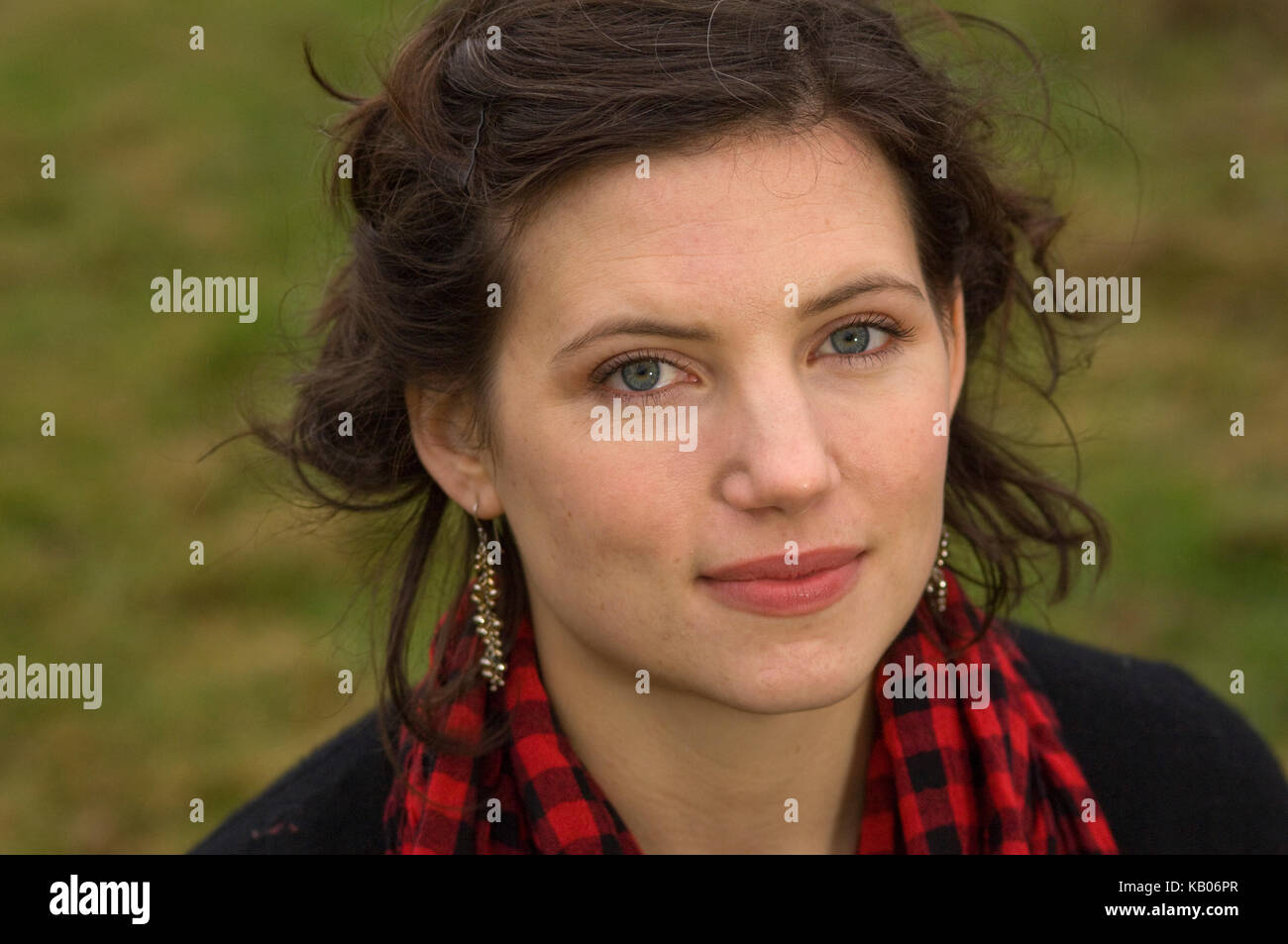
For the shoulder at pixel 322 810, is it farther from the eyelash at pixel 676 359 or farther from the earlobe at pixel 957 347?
the earlobe at pixel 957 347

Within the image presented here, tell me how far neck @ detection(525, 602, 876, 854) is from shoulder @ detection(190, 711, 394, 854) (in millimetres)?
449

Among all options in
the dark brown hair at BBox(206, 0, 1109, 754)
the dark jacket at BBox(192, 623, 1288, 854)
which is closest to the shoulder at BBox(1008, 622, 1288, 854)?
the dark jacket at BBox(192, 623, 1288, 854)

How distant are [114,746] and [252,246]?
89.2 inches

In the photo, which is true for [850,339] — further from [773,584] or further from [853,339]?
[773,584]

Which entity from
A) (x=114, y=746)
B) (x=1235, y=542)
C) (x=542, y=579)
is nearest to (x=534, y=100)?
(x=542, y=579)

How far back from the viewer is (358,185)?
2771 millimetres

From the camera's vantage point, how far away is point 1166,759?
117 inches

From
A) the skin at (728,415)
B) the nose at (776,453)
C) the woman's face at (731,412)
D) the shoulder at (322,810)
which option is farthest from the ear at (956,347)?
the shoulder at (322,810)

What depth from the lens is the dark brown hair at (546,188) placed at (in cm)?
238

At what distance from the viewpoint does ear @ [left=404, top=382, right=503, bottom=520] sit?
266cm

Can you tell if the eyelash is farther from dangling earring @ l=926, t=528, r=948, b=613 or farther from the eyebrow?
dangling earring @ l=926, t=528, r=948, b=613

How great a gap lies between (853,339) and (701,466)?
0.33m

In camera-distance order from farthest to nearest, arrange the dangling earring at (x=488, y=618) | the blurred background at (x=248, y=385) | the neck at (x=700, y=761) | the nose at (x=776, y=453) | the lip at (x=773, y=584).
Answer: the blurred background at (x=248, y=385), the dangling earring at (x=488, y=618), the neck at (x=700, y=761), the lip at (x=773, y=584), the nose at (x=776, y=453)

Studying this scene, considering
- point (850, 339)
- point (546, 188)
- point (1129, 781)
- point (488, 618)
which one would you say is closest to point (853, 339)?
point (850, 339)
